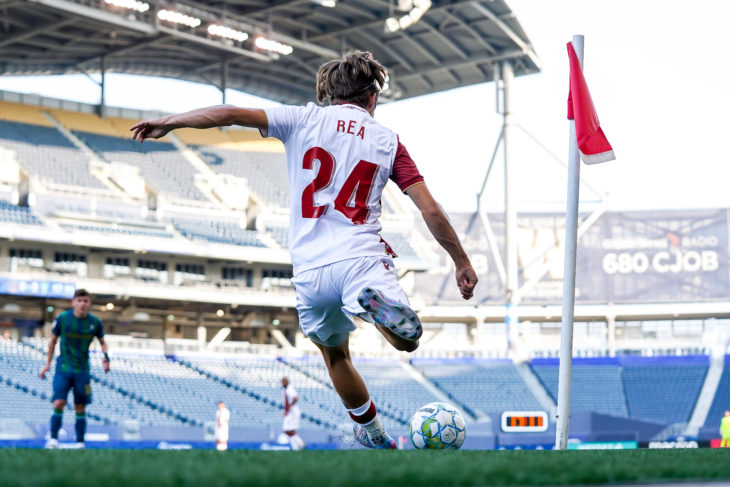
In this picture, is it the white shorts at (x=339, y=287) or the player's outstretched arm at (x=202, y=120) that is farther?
the white shorts at (x=339, y=287)

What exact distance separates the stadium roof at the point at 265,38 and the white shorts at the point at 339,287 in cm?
2354

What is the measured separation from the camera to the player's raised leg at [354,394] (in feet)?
18.0

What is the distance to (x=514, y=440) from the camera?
26.9 metres

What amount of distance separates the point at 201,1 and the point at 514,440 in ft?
52.8

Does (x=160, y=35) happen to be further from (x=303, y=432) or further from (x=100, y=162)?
(x=303, y=432)

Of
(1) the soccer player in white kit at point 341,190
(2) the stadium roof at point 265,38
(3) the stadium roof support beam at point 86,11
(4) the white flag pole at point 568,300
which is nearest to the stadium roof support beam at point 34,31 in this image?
(2) the stadium roof at point 265,38

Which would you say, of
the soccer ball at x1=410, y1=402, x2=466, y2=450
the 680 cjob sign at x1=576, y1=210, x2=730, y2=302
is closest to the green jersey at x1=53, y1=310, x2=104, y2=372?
the soccer ball at x1=410, y1=402, x2=466, y2=450

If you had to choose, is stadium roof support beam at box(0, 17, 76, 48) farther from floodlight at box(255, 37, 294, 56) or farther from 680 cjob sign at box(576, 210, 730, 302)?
680 cjob sign at box(576, 210, 730, 302)

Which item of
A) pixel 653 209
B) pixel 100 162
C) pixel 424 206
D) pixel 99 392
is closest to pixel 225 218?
pixel 100 162

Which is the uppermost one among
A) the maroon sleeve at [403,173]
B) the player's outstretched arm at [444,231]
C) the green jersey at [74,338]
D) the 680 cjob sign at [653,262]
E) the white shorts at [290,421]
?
the 680 cjob sign at [653,262]

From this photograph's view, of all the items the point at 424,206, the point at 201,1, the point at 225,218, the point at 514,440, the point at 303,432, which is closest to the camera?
the point at 424,206

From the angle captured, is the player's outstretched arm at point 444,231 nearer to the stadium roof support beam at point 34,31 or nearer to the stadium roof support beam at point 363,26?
the stadium roof support beam at point 34,31

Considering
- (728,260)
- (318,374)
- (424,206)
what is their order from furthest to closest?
(728,260) → (318,374) → (424,206)

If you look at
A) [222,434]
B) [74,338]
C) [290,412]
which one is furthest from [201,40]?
[74,338]
